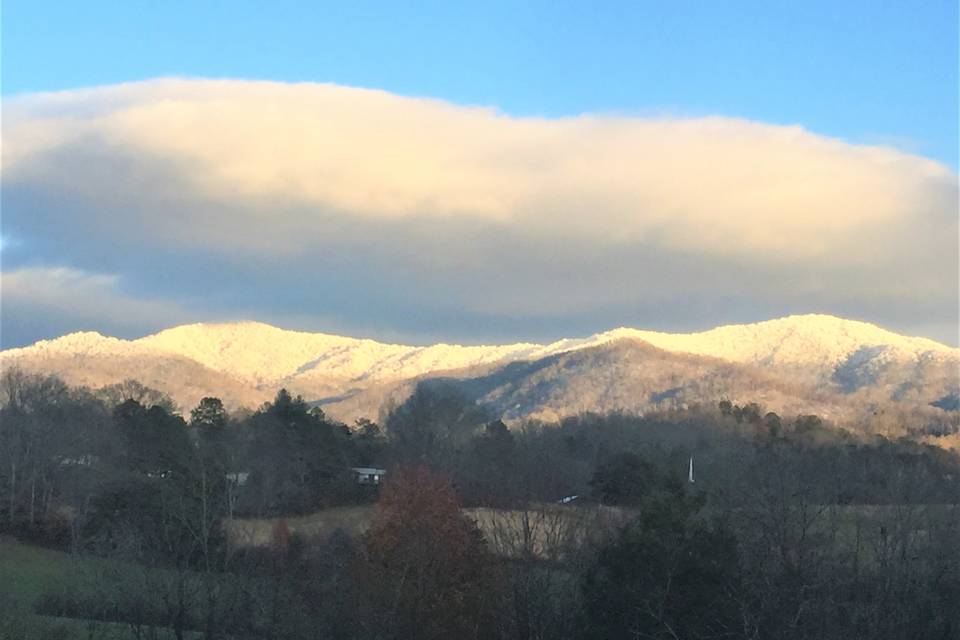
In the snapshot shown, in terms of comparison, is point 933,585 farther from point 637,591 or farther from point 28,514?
point 28,514

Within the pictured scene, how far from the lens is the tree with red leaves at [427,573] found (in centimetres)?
3422

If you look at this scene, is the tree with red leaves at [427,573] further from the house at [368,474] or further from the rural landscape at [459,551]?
the house at [368,474]

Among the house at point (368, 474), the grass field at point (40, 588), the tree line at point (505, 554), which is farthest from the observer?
the house at point (368, 474)

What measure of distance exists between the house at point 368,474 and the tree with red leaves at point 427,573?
44.4 m

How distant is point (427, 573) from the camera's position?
3581 cm

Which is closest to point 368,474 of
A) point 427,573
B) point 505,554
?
point 505,554

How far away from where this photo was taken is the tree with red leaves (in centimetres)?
3422

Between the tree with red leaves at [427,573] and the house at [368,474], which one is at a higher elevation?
the house at [368,474]

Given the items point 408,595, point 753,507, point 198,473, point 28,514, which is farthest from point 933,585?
point 28,514

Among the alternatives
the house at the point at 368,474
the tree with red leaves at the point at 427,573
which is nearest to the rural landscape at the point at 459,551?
the tree with red leaves at the point at 427,573

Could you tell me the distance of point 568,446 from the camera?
4151 inches

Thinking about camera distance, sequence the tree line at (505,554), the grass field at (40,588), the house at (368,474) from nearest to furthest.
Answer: the grass field at (40,588) < the tree line at (505,554) < the house at (368,474)

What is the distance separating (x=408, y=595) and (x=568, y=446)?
71436 mm

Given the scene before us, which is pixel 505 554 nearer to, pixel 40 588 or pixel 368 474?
pixel 40 588
